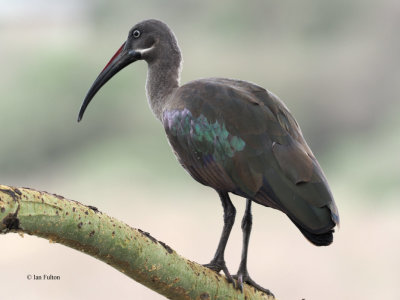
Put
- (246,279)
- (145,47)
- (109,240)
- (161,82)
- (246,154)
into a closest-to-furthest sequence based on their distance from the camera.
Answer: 1. (109,240)
2. (246,154)
3. (246,279)
4. (161,82)
5. (145,47)

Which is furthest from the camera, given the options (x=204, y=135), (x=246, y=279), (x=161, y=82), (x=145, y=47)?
(x=145, y=47)

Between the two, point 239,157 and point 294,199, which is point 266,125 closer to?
point 239,157

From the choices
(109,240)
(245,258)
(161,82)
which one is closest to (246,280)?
(245,258)

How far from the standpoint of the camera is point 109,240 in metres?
3.20

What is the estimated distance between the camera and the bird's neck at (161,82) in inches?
191

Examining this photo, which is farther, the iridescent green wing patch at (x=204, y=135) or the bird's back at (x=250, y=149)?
the iridescent green wing patch at (x=204, y=135)

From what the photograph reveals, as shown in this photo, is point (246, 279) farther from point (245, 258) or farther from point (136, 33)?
point (136, 33)

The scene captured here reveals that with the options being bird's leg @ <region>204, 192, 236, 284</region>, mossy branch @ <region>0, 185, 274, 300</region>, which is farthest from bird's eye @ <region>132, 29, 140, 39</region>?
mossy branch @ <region>0, 185, 274, 300</region>

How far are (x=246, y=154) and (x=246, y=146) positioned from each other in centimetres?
5

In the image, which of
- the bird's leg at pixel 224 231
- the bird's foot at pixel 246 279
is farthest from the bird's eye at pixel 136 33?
the bird's foot at pixel 246 279

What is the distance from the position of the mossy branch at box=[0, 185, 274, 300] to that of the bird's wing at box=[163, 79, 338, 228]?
0.57m

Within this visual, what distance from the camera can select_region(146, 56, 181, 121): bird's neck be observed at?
15.9 feet

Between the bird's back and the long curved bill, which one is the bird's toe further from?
the long curved bill

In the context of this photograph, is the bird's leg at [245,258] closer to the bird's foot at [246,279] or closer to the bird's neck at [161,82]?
the bird's foot at [246,279]
